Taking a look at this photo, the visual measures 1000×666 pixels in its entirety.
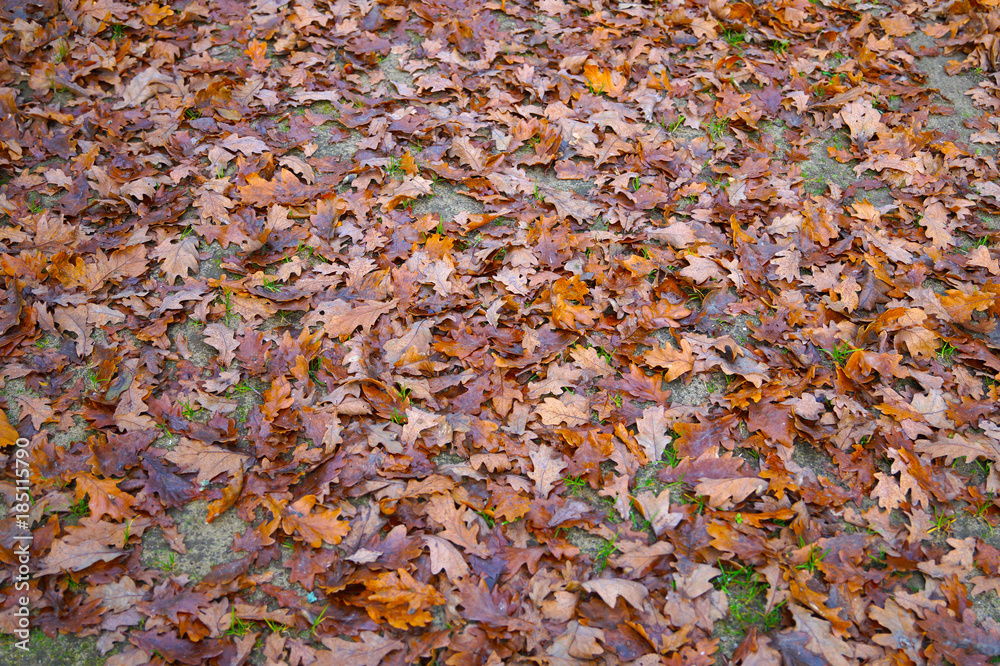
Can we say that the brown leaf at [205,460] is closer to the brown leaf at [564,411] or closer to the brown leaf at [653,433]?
the brown leaf at [564,411]

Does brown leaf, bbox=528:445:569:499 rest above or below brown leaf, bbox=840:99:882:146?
below

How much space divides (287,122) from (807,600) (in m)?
4.03

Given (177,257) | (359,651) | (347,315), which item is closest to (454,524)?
(359,651)

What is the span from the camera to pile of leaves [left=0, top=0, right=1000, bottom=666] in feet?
7.86

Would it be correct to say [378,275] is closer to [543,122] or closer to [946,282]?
[543,122]

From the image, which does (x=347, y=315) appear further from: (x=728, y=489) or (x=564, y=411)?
(x=728, y=489)

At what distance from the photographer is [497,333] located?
3188mm

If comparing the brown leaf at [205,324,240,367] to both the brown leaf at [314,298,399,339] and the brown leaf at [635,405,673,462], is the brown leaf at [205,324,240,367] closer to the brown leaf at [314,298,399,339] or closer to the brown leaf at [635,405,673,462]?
the brown leaf at [314,298,399,339]

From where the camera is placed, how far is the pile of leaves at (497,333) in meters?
2.39

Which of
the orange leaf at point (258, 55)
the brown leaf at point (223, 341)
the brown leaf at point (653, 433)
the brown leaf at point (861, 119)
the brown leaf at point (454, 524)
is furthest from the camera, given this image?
the orange leaf at point (258, 55)

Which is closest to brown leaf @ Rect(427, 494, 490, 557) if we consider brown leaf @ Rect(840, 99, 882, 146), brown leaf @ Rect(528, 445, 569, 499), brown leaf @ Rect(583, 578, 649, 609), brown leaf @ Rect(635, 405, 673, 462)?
brown leaf @ Rect(528, 445, 569, 499)

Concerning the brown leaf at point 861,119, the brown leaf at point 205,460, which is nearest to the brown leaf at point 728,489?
the brown leaf at point 205,460

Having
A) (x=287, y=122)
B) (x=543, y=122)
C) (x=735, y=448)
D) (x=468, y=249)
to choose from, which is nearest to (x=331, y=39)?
(x=287, y=122)

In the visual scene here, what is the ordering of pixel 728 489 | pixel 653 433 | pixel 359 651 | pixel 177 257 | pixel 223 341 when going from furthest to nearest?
pixel 177 257 → pixel 223 341 → pixel 653 433 → pixel 728 489 → pixel 359 651
